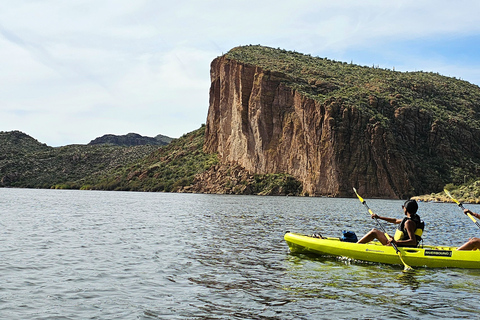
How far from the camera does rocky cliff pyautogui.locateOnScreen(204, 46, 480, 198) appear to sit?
254ft

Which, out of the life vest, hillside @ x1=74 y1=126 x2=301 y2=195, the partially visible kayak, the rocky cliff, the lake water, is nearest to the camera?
the lake water

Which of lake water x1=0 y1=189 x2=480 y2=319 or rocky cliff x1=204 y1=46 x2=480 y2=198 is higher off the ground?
rocky cliff x1=204 y1=46 x2=480 y2=198

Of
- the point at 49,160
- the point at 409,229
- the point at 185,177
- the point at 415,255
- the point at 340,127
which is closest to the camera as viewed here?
the point at 415,255

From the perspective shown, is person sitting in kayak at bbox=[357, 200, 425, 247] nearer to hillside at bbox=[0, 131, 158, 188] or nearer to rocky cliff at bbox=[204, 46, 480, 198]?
rocky cliff at bbox=[204, 46, 480, 198]

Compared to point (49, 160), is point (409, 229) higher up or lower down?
lower down

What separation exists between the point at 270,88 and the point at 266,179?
15523 millimetres

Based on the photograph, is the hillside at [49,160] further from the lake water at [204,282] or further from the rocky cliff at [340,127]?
the lake water at [204,282]

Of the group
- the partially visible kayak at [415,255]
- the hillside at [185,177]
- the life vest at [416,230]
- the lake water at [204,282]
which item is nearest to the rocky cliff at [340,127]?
the hillside at [185,177]

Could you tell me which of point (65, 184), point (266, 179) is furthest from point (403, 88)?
point (65, 184)

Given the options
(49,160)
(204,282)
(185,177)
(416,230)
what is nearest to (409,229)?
(416,230)

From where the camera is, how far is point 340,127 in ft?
258

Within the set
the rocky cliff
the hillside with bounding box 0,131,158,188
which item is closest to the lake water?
the rocky cliff

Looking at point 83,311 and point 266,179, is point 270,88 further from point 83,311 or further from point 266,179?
point 83,311

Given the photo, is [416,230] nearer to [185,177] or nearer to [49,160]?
[185,177]
